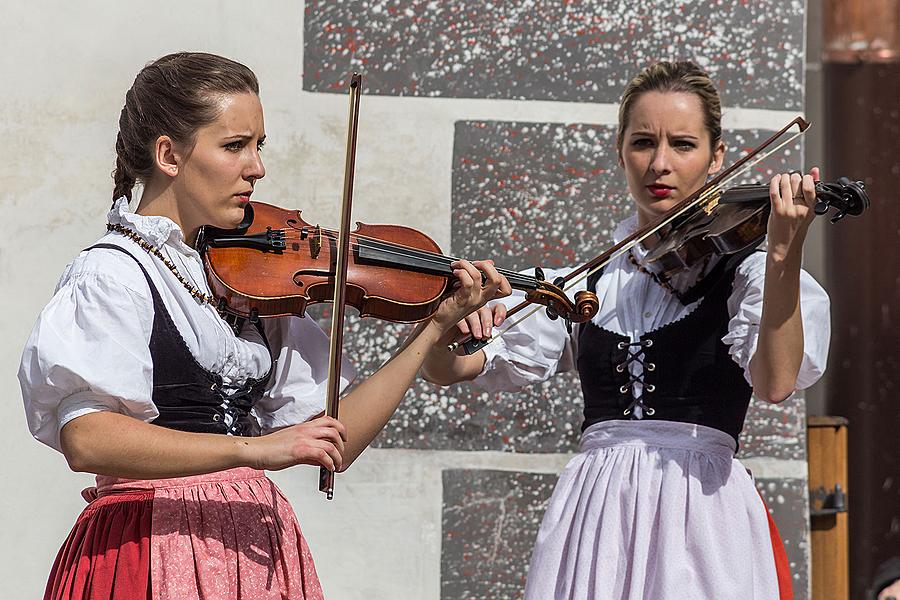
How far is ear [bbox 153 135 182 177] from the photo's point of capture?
1838mm

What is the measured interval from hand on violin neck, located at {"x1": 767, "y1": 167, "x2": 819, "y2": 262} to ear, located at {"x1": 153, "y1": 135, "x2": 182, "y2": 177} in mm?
905

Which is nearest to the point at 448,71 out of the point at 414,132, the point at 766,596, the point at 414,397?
the point at 414,132

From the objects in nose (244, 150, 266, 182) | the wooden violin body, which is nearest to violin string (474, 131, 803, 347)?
the wooden violin body

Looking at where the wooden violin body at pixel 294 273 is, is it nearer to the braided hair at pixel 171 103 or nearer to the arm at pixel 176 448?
the braided hair at pixel 171 103

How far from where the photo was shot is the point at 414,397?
2887 millimetres

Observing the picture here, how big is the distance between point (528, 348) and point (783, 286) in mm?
512

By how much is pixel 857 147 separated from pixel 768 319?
142cm

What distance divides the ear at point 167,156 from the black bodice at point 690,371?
82cm

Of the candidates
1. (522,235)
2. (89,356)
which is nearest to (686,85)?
(522,235)

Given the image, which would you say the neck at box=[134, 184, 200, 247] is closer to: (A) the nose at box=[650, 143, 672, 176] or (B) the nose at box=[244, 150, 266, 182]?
(B) the nose at box=[244, 150, 266, 182]

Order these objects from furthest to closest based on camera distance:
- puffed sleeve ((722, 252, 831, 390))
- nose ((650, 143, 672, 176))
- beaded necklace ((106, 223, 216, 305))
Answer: nose ((650, 143, 672, 176)), puffed sleeve ((722, 252, 831, 390)), beaded necklace ((106, 223, 216, 305))

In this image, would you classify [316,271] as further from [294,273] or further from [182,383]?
[182,383]

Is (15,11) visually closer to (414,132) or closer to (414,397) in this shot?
(414,132)

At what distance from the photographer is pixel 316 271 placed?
6.33ft
